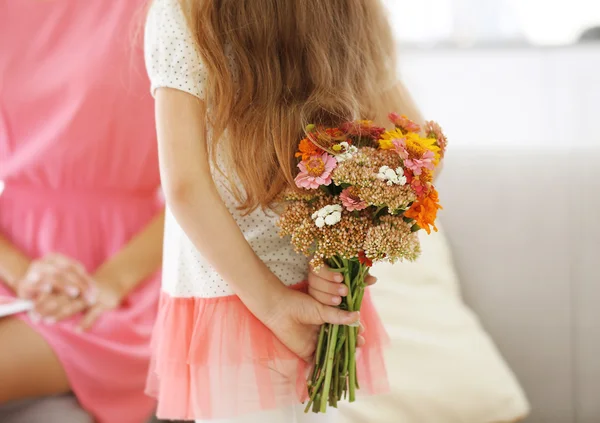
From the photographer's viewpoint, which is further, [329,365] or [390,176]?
[329,365]

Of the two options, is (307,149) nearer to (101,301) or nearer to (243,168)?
(243,168)

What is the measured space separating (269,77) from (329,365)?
0.46 m

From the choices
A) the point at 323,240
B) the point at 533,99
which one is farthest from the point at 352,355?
the point at 533,99

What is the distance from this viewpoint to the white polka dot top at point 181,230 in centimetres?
94

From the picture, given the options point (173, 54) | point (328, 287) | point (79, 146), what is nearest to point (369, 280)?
point (328, 287)

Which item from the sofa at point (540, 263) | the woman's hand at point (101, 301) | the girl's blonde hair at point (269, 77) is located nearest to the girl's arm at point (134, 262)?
the woman's hand at point (101, 301)

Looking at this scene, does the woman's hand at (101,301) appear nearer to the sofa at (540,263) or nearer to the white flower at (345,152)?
the white flower at (345,152)

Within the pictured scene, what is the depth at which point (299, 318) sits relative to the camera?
1008 millimetres

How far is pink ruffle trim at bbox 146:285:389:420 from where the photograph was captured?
1.04 meters

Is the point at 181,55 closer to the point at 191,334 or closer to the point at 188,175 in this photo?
the point at 188,175

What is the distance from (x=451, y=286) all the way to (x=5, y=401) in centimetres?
117

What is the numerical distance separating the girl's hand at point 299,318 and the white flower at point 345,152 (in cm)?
25

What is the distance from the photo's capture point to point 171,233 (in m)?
1.12

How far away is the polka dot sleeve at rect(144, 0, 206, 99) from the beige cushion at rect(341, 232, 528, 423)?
89 cm
